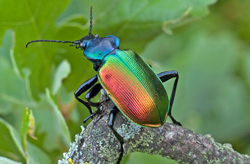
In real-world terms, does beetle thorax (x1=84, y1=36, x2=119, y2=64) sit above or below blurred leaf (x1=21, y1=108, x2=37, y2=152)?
above

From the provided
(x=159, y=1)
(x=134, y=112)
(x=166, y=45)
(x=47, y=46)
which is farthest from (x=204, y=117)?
(x=134, y=112)

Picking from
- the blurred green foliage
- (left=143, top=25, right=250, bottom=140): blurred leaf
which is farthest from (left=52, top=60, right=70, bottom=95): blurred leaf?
(left=143, top=25, right=250, bottom=140): blurred leaf

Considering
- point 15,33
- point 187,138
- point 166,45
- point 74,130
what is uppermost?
point 15,33

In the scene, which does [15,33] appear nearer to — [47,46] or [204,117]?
[47,46]

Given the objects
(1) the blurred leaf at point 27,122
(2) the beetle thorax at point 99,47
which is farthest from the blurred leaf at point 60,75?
(1) the blurred leaf at point 27,122

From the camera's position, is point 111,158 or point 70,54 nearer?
point 111,158

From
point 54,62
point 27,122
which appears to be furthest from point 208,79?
point 27,122

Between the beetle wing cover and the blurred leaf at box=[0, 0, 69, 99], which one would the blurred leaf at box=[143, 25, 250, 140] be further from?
the beetle wing cover

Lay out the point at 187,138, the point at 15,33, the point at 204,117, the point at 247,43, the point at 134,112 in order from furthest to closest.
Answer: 1. the point at 247,43
2. the point at 204,117
3. the point at 15,33
4. the point at 134,112
5. the point at 187,138
